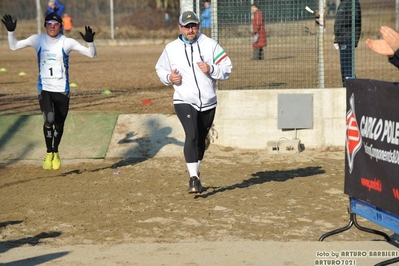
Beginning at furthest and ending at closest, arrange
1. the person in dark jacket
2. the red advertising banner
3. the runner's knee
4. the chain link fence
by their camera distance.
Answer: the person in dark jacket
the chain link fence
the runner's knee
the red advertising banner

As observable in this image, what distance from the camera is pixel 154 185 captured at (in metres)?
10.4

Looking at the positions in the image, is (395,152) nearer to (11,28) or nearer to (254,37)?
(11,28)

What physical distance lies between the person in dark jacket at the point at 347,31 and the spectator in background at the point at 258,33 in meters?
1.17

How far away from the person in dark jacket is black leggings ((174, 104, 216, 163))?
4315 millimetres

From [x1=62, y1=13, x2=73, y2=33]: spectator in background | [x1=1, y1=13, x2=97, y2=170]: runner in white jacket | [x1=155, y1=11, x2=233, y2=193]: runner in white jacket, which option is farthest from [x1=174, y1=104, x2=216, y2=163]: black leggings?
[x1=62, y1=13, x2=73, y2=33]: spectator in background

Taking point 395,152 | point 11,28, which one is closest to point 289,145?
point 11,28

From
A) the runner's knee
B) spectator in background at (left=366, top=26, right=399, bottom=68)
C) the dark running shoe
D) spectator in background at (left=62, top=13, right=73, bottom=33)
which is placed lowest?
the dark running shoe

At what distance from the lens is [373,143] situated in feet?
21.2

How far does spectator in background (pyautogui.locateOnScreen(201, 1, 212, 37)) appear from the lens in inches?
502

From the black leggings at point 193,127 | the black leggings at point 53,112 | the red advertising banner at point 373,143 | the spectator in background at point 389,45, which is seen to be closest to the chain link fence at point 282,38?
the black leggings at point 53,112

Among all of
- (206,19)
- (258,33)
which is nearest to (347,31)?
(258,33)

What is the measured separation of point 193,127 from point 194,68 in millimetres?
658

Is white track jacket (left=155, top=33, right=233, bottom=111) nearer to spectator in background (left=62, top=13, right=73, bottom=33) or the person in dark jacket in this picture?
the person in dark jacket

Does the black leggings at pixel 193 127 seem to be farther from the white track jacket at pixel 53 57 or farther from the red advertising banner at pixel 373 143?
the red advertising banner at pixel 373 143
